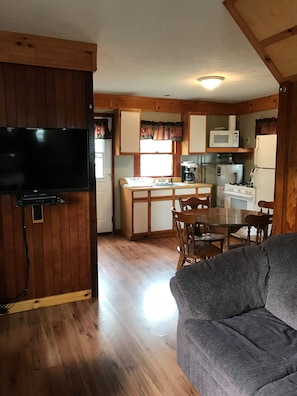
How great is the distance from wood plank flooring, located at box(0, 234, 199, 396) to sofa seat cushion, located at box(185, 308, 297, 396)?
45cm

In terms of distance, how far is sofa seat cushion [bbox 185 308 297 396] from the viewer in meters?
1.49

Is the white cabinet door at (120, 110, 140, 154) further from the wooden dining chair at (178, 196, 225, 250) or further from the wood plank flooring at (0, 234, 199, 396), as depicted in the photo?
the wood plank flooring at (0, 234, 199, 396)

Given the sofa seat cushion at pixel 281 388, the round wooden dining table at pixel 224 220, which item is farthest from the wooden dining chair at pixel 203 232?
the sofa seat cushion at pixel 281 388

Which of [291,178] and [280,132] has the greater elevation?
[280,132]

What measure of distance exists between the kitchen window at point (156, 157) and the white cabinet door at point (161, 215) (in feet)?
2.57

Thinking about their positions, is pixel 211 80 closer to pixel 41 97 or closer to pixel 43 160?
pixel 41 97

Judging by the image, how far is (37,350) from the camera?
8.03 ft

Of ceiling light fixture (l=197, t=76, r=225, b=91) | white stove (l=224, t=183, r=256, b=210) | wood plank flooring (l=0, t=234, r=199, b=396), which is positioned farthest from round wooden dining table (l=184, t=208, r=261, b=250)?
ceiling light fixture (l=197, t=76, r=225, b=91)

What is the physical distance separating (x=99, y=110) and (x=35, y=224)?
3.10 m

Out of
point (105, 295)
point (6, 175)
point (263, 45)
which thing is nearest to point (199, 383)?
point (105, 295)

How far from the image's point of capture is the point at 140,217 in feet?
17.9

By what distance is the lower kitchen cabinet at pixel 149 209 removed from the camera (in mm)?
5410

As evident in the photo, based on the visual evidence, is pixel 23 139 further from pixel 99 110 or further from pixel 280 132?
pixel 99 110

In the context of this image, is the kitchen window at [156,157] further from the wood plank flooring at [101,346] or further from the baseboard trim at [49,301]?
the baseboard trim at [49,301]
